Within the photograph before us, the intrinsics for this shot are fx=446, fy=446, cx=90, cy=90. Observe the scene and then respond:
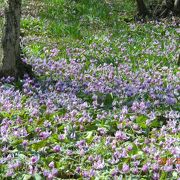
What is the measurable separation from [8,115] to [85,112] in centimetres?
99

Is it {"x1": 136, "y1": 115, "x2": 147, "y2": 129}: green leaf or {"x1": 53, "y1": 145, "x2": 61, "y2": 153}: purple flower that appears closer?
{"x1": 53, "y1": 145, "x2": 61, "y2": 153}: purple flower

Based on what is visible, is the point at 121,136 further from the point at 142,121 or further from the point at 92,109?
the point at 92,109

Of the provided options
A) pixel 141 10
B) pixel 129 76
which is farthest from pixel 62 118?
pixel 141 10

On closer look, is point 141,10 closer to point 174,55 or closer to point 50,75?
point 174,55

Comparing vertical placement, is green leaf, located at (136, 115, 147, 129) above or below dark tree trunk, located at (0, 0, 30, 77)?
below

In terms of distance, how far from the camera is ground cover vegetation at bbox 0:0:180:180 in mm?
4543

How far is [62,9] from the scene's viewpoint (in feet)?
50.8

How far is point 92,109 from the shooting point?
6.24m

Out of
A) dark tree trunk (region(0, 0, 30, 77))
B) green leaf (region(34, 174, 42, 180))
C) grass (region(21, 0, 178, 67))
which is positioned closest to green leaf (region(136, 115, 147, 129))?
green leaf (region(34, 174, 42, 180))

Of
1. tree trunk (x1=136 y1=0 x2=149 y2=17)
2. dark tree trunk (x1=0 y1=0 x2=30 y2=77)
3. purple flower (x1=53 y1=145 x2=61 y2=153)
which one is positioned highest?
tree trunk (x1=136 y1=0 x2=149 y2=17)

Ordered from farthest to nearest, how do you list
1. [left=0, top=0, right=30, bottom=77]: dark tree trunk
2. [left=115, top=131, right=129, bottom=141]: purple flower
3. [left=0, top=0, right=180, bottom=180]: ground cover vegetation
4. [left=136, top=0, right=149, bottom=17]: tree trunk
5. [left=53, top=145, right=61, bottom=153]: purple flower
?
[left=136, top=0, right=149, bottom=17]: tree trunk
[left=0, top=0, right=30, bottom=77]: dark tree trunk
[left=115, top=131, right=129, bottom=141]: purple flower
[left=53, top=145, right=61, bottom=153]: purple flower
[left=0, top=0, right=180, bottom=180]: ground cover vegetation

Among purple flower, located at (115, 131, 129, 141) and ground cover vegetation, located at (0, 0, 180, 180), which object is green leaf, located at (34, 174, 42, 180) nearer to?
ground cover vegetation, located at (0, 0, 180, 180)

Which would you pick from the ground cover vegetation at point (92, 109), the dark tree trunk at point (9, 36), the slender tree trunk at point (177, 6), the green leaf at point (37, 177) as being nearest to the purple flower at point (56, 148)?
the ground cover vegetation at point (92, 109)

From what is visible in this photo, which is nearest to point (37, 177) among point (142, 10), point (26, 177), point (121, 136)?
point (26, 177)
